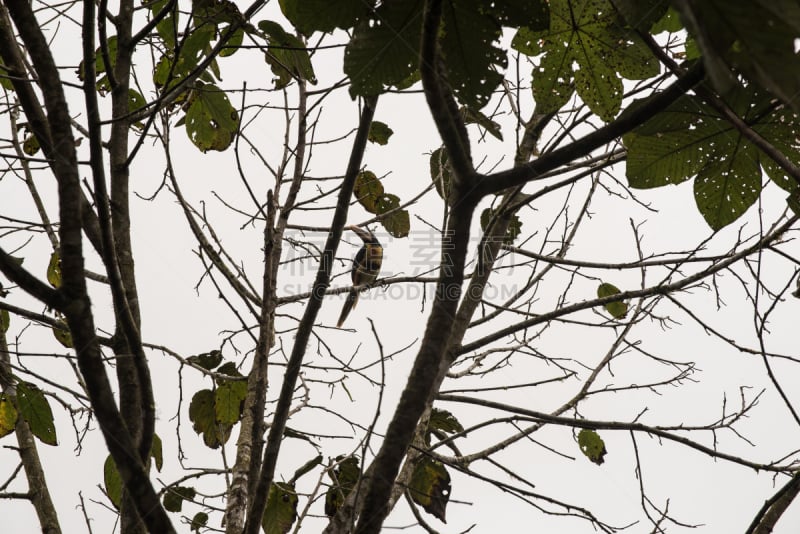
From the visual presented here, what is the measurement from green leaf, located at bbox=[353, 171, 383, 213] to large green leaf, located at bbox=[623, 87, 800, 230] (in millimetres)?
1680

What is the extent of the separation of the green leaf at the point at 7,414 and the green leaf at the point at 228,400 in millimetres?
636

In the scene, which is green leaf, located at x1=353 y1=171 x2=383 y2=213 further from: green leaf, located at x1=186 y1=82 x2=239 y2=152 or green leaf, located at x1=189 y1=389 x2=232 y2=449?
green leaf, located at x1=189 y1=389 x2=232 y2=449

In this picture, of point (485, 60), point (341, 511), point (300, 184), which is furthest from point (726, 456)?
point (300, 184)

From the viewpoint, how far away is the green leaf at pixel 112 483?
77.5 inches

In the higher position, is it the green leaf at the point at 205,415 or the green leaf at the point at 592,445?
the green leaf at the point at 205,415

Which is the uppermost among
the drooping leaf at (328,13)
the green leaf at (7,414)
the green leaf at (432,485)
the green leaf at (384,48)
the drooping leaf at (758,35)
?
the green leaf at (7,414)

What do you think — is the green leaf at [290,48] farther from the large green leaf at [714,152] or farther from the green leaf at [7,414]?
the green leaf at [7,414]

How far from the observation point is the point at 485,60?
0.98 metres

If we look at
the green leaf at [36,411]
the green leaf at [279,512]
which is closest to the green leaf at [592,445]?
the green leaf at [279,512]

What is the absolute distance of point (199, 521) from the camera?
2291mm

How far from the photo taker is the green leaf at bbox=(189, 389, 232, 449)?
2395 mm

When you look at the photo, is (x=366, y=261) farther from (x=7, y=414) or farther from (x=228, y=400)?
(x=7, y=414)

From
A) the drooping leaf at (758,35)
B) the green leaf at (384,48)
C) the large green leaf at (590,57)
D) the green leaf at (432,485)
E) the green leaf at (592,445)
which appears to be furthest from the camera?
the green leaf at (592,445)

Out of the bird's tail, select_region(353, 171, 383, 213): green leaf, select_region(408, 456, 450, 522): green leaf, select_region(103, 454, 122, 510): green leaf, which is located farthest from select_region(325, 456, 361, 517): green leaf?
the bird's tail
